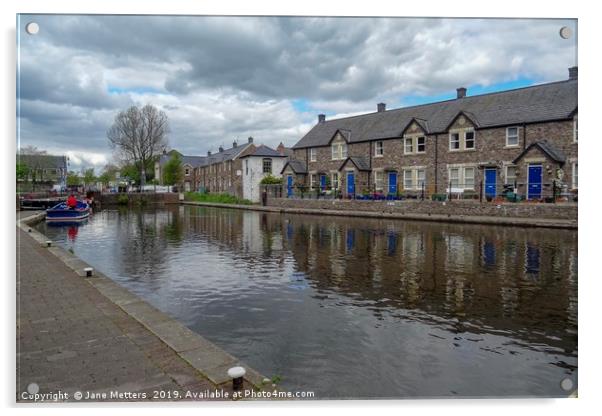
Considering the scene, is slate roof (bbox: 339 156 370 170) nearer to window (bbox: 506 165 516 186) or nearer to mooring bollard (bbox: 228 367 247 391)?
window (bbox: 506 165 516 186)

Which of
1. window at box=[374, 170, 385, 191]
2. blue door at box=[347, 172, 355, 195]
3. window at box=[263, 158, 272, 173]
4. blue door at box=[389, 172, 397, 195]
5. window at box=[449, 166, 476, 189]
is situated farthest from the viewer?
window at box=[263, 158, 272, 173]

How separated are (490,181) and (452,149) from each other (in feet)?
12.5

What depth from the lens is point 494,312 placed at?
7.15m

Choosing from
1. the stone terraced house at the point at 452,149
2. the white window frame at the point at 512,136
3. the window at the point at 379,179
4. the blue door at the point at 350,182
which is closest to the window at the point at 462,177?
the stone terraced house at the point at 452,149

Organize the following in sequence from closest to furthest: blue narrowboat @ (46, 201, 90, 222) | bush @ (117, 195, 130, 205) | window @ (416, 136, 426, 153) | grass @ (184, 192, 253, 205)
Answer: blue narrowboat @ (46, 201, 90, 222) < window @ (416, 136, 426, 153) < grass @ (184, 192, 253, 205) < bush @ (117, 195, 130, 205)

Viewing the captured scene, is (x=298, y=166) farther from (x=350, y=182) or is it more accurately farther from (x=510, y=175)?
(x=510, y=175)

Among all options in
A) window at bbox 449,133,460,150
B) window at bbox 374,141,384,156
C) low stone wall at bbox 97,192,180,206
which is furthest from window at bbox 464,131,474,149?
low stone wall at bbox 97,192,180,206

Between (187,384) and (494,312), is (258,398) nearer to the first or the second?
(187,384)

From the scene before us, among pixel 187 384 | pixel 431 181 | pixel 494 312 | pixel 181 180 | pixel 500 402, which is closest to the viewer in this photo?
pixel 500 402

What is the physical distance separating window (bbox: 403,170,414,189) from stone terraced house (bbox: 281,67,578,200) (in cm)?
8

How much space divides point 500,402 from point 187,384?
8.69 ft

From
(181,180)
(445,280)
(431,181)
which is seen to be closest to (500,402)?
(445,280)

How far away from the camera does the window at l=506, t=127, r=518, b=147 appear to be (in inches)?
1140

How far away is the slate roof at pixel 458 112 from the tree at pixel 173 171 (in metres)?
37.3
